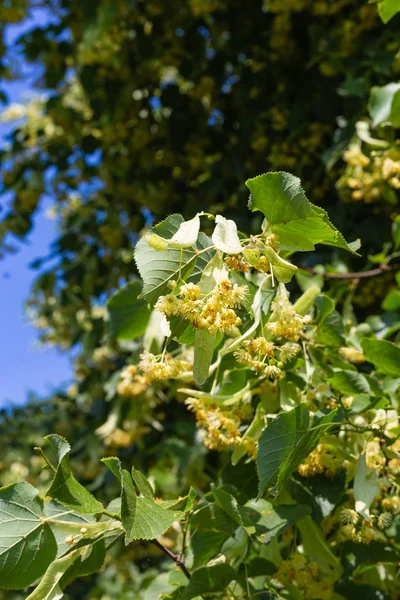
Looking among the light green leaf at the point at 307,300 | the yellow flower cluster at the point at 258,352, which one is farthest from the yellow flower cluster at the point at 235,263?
the light green leaf at the point at 307,300

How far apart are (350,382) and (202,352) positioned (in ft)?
Result: 1.15

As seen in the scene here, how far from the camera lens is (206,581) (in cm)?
95

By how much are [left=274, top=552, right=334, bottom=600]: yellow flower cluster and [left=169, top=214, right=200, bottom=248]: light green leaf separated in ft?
1.94

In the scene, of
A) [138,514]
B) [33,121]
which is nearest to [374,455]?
[138,514]

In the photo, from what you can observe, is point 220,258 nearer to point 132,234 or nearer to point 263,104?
point 263,104

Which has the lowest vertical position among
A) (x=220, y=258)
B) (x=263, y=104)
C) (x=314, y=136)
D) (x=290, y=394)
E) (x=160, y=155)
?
(x=290, y=394)

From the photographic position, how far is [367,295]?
2072 millimetres

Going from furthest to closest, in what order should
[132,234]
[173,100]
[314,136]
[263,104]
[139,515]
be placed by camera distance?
[132,234] → [173,100] → [263,104] → [314,136] → [139,515]

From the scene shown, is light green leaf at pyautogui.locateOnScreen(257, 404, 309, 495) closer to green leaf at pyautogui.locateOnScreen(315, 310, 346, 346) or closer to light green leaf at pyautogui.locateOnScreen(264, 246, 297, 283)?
light green leaf at pyautogui.locateOnScreen(264, 246, 297, 283)

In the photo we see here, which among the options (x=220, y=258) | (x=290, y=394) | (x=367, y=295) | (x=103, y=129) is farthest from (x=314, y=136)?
(x=220, y=258)

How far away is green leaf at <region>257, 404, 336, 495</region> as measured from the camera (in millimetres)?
836

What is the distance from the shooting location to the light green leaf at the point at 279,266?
82cm

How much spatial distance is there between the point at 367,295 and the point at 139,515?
1.46 m

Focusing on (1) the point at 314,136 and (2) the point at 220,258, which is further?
(1) the point at 314,136
